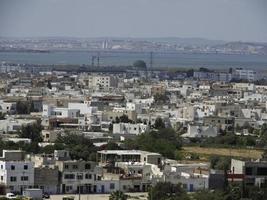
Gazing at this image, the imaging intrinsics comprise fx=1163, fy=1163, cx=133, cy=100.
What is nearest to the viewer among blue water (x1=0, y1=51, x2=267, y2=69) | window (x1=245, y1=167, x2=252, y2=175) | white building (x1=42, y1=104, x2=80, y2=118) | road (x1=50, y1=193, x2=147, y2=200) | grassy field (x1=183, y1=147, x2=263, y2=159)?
road (x1=50, y1=193, x2=147, y2=200)

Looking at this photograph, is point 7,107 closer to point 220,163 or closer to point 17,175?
point 220,163

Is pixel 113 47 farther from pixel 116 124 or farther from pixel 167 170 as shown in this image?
pixel 167 170

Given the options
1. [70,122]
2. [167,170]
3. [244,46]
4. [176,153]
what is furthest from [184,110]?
[244,46]

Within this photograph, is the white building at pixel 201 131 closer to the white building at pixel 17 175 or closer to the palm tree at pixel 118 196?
the white building at pixel 17 175

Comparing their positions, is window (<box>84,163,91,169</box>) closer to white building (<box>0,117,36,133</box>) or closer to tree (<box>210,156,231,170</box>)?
tree (<box>210,156,231,170</box>)

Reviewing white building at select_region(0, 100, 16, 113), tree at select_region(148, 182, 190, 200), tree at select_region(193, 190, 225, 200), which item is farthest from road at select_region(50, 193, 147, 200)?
white building at select_region(0, 100, 16, 113)

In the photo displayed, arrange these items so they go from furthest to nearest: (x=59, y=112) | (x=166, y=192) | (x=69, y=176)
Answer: (x=59, y=112) < (x=69, y=176) < (x=166, y=192)

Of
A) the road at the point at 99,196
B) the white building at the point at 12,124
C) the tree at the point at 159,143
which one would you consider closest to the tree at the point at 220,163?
the tree at the point at 159,143

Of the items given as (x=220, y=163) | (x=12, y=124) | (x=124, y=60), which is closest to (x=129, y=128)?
(x=12, y=124)
